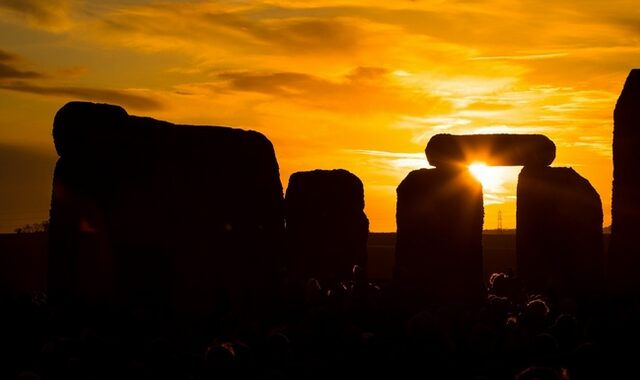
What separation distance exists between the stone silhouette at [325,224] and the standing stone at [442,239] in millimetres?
3715

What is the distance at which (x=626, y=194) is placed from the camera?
18.6 m

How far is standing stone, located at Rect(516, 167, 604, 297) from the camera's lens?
2150cm

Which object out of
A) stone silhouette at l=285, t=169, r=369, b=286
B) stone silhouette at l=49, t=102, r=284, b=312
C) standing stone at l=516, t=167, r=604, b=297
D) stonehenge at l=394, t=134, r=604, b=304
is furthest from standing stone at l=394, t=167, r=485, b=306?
stone silhouette at l=49, t=102, r=284, b=312

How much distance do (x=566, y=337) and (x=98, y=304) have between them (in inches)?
245

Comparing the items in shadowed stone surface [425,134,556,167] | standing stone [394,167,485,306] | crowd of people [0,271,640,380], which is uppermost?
shadowed stone surface [425,134,556,167]

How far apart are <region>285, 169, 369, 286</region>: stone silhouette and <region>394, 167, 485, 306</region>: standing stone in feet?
12.2

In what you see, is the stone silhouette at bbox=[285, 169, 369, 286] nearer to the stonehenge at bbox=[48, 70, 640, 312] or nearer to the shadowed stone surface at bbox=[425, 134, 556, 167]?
the stonehenge at bbox=[48, 70, 640, 312]

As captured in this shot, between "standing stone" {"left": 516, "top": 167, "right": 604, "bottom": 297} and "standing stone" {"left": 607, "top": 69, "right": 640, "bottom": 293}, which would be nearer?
"standing stone" {"left": 607, "top": 69, "right": 640, "bottom": 293}

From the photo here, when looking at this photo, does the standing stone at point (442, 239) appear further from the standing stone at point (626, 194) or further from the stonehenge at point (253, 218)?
the standing stone at point (626, 194)

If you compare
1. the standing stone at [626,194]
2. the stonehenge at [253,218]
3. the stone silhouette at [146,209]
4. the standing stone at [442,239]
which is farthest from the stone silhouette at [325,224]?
the stone silhouette at [146,209]

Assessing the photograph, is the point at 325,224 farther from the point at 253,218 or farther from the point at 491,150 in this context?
the point at 253,218

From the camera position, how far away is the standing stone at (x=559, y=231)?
21500 millimetres

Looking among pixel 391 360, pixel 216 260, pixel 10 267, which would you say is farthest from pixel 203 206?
pixel 10 267

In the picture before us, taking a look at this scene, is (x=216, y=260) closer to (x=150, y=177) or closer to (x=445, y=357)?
(x=150, y=177)
